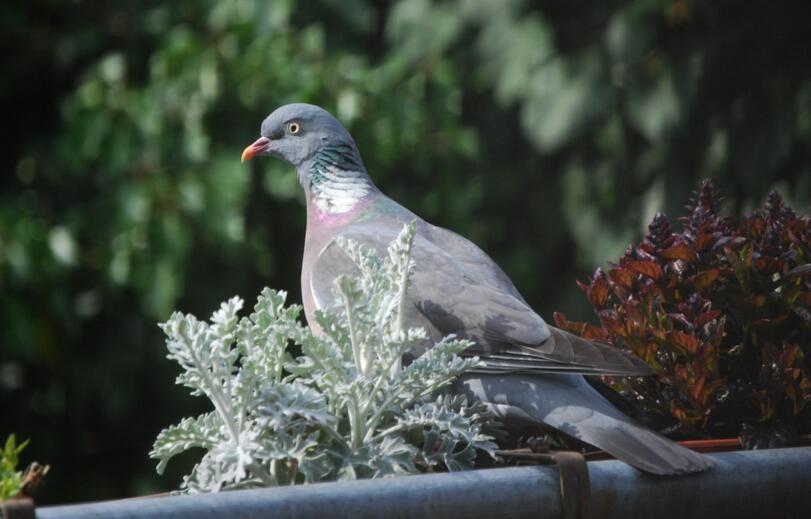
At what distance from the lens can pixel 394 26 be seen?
5.98 metres

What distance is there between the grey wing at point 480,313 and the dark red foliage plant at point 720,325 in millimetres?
215

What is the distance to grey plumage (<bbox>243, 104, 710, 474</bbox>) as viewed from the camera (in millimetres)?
2102

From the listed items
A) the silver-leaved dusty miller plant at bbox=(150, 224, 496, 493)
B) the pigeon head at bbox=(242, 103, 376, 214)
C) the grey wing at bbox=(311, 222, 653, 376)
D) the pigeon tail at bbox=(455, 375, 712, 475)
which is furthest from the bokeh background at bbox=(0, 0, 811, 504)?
the silver-leaved dusty miller plant at bbox=(150, 224, 496, 493)

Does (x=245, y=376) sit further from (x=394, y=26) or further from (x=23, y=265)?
(x=394, y=26)

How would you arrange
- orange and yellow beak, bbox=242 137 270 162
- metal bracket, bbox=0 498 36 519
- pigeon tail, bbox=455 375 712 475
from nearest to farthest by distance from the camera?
metal bracket, bbox=0 498 36 519, pigeon tail, bbox=455 375 712 475, orange and yellow beak, bbox=242 137 270 162

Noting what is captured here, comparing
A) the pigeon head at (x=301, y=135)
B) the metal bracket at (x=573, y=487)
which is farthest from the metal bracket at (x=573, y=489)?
the pigeon head at (x=301, y=135)

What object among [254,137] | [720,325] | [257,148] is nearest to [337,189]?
[257,148]

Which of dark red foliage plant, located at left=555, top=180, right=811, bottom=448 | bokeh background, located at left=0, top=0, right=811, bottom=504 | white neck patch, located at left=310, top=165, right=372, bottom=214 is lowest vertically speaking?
dark red foliage plant, located at left=555, top=180, right=811, bottom=448

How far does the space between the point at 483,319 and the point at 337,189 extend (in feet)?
2.92

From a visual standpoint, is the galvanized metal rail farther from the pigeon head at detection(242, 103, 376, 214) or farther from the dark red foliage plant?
the pigeon head at detection(242, 103, 376, 214)

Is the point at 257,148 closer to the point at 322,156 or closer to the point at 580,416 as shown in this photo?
the point at 322,156

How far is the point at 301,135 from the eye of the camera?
10.8ft

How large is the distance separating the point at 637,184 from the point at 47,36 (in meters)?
3.06

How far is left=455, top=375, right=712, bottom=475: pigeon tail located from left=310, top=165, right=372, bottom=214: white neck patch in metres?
0.84
